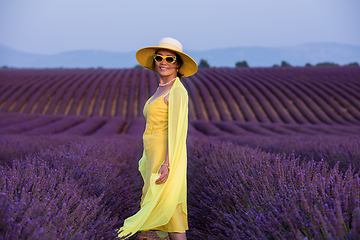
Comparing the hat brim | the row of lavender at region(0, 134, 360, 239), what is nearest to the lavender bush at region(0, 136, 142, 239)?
the row of lavender at region(0, 134, 360, 239)

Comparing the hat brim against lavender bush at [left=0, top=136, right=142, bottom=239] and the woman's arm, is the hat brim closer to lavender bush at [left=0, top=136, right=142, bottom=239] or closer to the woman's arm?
the woman's arm

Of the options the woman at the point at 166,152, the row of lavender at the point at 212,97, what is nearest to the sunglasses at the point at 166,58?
the woman at the point at 166,152

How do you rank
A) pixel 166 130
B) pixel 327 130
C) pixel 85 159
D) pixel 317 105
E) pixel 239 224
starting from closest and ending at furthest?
pixel 239 224 < pixel 166 130 < pixel 85 159 < pixel 327 130 < pixel 317 105

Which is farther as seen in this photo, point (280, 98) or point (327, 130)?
point (280, 98)

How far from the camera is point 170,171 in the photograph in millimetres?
2035

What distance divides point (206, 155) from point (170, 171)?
1.51m

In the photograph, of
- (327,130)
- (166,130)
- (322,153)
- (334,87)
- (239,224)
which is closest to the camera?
(239,224)

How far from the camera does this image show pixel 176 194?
6.75 feet

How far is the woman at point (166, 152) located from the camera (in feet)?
6.66

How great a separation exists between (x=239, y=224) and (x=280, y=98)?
18.0 meters

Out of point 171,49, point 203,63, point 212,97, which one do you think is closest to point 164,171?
point 171,49

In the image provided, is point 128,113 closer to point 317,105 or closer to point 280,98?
point 280,98

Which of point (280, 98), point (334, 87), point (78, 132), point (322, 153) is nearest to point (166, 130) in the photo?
point (322, 153)

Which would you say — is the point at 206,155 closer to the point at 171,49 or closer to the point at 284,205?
the point at 171,49
